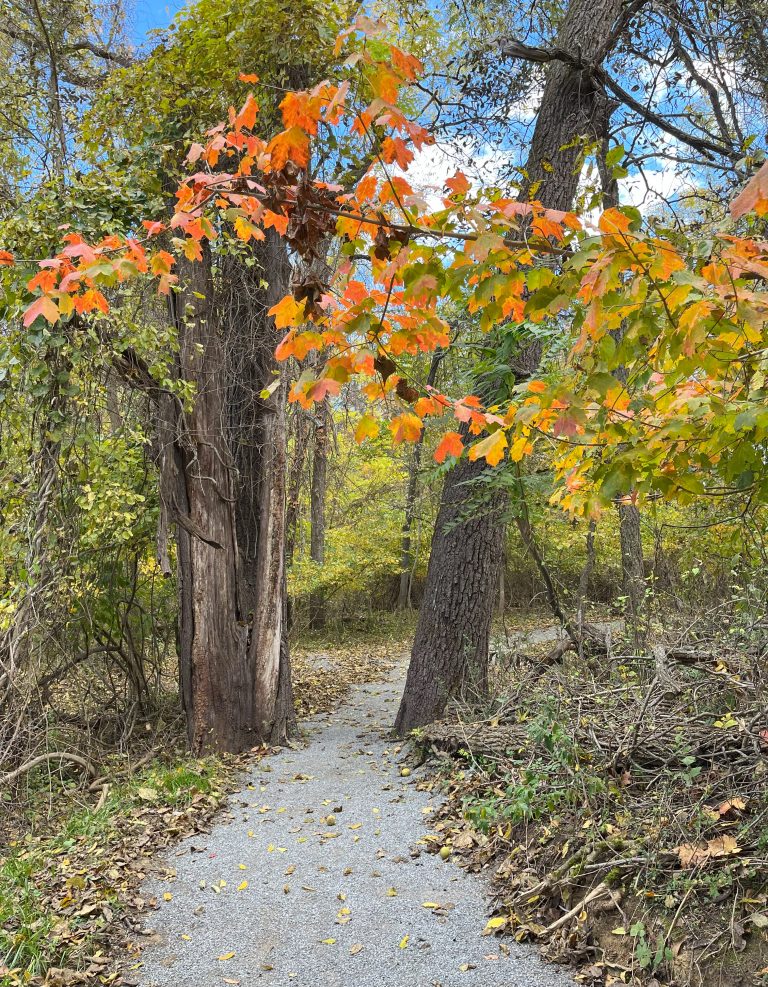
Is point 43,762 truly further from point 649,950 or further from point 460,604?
point 649,950

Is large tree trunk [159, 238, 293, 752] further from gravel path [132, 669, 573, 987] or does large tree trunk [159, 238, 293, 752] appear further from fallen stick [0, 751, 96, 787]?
gravel path [132, 669, 573, 987]

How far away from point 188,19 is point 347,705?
746cm

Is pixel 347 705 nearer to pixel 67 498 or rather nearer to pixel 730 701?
pixel 67 498

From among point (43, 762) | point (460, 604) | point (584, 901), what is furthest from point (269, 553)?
point (584, 901)

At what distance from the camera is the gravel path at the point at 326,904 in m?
3.18

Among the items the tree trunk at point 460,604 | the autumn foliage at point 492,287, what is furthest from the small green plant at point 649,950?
the tree trunk at point 460,604

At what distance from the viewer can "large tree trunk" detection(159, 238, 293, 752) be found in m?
6.36

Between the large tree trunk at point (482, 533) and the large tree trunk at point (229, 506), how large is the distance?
1554 millimetres

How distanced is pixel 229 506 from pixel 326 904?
12.3 feet

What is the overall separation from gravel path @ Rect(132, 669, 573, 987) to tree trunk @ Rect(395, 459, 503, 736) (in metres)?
0.97

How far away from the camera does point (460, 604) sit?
6.33 meters

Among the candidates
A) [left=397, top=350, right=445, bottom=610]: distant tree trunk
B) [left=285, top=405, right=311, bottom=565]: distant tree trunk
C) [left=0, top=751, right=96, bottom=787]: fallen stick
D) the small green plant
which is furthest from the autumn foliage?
[left=397, top=350, right=445, bottom=610]: distant tree trunk

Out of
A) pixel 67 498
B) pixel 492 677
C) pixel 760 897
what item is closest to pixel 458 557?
pixel 492 677

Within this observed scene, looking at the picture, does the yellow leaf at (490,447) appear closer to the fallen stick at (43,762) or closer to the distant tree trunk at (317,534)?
the fallen stick at (43,762)
